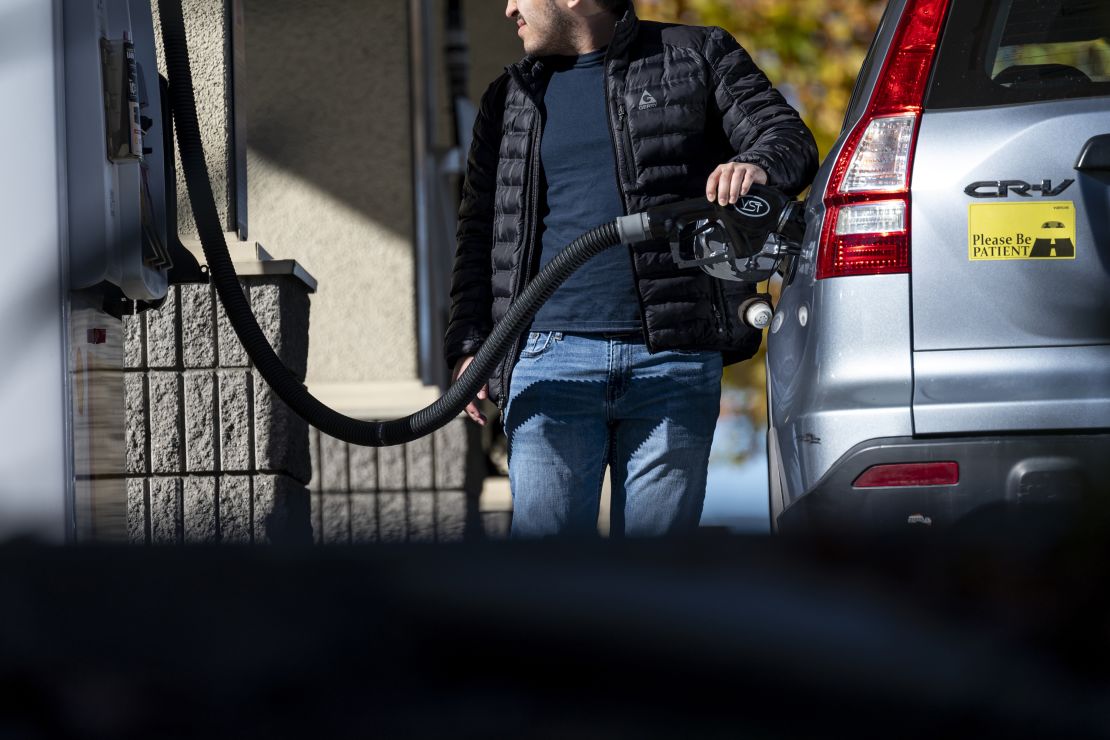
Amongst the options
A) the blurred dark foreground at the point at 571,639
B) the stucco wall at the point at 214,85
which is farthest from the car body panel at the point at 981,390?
the stucco wall at the point at 214,85

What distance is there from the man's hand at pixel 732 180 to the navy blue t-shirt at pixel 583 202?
24 cm

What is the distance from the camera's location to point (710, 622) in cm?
40

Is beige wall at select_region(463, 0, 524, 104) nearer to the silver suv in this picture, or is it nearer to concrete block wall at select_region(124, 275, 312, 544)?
concrete block wall at select_region(124, 275, 312, 544)

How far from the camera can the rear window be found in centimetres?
230

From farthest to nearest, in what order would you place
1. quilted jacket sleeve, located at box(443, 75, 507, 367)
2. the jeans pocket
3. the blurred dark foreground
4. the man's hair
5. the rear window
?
quilted jacket sleeve, located at box(443, 75, 507, 367)
the man's hair
the jeans pocket
the rear window
the blurred dark foreground

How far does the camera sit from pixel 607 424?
2854 millimetres

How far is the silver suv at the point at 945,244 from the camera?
2.15 meters

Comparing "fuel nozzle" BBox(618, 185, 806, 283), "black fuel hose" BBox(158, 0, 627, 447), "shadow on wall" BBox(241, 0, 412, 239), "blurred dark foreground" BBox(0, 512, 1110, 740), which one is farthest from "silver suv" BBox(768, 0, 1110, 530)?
"shadow on wall" BBox(241, 0, 412, 239)

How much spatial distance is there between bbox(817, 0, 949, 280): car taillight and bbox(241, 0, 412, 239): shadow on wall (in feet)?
15.3

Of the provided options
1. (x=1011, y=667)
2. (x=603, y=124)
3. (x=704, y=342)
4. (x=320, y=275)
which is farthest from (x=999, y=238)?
(x=320, y=275)

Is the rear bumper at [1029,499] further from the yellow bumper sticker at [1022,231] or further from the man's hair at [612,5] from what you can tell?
the man's hair at [612,5]

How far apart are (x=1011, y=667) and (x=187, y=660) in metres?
0.24

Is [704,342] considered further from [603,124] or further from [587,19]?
[587,19]

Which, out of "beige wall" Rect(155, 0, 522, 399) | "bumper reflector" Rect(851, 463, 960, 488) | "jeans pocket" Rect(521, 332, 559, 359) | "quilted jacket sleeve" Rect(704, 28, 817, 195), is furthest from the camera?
"beige wall" Rect(155, 0, 522, 399)
